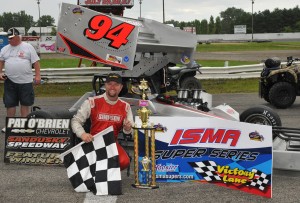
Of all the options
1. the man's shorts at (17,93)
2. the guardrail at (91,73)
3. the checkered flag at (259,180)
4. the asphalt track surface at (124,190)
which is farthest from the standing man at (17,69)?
the guardrail at (91,73)

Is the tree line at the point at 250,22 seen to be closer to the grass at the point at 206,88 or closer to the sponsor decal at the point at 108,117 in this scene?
the grass at the point at 206,88

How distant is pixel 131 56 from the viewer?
6.73 meters

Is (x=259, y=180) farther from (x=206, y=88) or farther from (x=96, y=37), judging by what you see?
(x=206, y=88)

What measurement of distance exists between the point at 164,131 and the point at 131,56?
6.88ft

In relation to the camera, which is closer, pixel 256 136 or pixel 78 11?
pixel 256 136

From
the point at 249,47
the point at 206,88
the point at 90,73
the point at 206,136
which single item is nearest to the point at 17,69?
the point at 206,136

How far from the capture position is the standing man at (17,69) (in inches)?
279

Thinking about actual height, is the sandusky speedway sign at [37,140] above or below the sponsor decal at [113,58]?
below

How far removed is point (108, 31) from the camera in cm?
680

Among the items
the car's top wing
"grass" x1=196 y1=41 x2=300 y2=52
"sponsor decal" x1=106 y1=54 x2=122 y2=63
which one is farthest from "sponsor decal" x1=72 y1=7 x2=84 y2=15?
"grass" x1=196 y1=41 x2=300 y2=52

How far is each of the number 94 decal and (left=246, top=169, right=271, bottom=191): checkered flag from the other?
2989 mm

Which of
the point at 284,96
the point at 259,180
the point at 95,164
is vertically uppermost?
the point at 284,96

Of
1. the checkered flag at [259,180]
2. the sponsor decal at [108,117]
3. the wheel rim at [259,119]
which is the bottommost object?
the checkered flag at [259,180]

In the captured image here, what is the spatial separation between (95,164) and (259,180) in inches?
63.1
